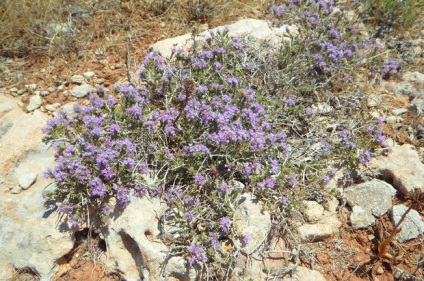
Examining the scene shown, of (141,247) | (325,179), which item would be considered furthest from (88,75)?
(325,179)

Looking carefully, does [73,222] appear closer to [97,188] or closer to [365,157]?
[97,188]

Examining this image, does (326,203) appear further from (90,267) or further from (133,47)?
(133,47)

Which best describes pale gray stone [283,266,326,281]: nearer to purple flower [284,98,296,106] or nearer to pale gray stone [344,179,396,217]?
pale gray stone [344,179,396,217]

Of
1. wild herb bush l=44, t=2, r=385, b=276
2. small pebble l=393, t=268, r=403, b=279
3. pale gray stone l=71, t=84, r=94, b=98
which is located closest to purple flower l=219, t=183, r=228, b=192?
wild herb bush l=44, t=2, r=385, b=276

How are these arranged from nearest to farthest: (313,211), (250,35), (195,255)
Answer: (195,255) < (313,211) < (250,35)

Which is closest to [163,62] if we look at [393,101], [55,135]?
[55,135]

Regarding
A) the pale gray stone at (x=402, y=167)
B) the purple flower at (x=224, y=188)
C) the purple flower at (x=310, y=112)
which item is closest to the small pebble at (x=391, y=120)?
the pale gray stone at (x=402, y=167)

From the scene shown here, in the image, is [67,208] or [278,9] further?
[278,9]

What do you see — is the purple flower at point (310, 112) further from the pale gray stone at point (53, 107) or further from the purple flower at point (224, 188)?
the pale gray stone at point (53, 107)
